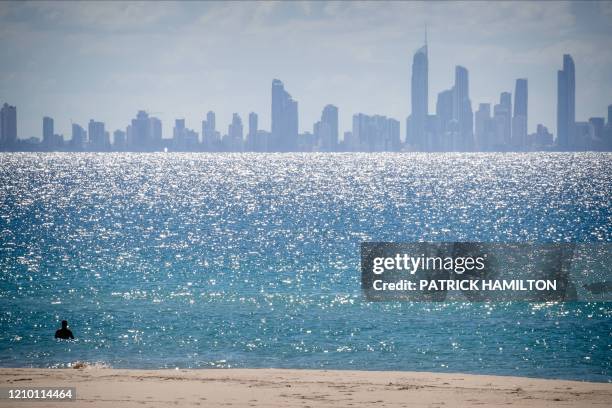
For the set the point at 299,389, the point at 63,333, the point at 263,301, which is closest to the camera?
the point at 299,389

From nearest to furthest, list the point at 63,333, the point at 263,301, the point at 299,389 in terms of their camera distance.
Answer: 1. the point at 299,389
2. the point at 63,333
3. the point at 263,301

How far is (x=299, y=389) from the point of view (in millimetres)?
23453

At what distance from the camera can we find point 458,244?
7875cm

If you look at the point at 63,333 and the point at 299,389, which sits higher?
the point at 299,389

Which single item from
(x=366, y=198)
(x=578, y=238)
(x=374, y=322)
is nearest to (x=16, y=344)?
(x=374, y=322)

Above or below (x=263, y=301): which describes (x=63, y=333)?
above

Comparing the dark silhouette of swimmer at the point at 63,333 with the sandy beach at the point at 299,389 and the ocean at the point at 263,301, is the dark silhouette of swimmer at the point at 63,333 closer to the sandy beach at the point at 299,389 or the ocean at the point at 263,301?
the ocean at the point at 263,301

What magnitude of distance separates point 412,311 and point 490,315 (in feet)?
12.9

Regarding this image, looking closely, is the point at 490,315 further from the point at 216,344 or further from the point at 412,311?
the point at 216,344

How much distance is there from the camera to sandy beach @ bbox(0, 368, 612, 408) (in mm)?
21406

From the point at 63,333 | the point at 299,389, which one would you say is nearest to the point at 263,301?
the point at 63,333

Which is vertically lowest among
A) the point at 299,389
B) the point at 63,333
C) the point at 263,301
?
the point at 263,301

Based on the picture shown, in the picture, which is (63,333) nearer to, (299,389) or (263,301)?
(263,301)

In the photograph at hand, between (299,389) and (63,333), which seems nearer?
Result: (299,389)
